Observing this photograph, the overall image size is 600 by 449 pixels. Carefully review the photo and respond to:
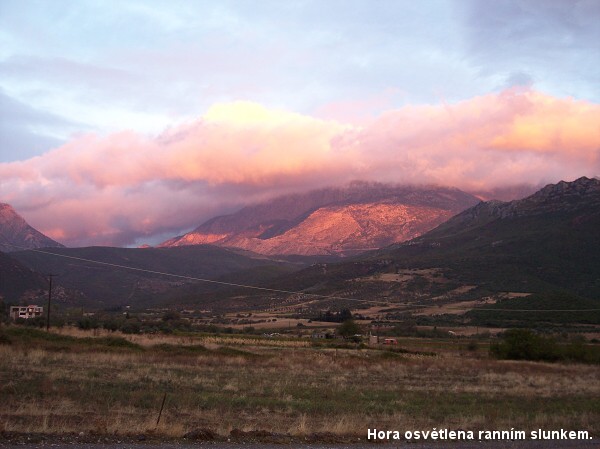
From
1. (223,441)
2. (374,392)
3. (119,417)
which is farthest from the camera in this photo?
(374,392)

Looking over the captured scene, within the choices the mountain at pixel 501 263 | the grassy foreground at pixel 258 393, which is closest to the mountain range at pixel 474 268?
the mountain at pixel 501 263

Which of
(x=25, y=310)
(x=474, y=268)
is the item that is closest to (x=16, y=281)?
(x=25, y=310)

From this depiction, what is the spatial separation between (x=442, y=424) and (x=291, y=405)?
540 cm

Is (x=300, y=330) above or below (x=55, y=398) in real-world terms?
below

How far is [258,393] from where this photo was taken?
24766 mm

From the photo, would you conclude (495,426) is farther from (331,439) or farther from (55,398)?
(55,398)

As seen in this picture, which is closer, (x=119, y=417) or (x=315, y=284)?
(x=119, y=417)

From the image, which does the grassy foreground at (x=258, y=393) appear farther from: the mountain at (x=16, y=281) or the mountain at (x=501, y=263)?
the mountain at (x=16, y=281)

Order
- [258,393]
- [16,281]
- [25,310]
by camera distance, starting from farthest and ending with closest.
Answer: [16,281] → [25,310] → [258,393]

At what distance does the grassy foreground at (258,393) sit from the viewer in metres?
17.1

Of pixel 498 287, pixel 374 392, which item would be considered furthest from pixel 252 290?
pixel 374 392

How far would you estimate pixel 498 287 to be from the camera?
122625mm

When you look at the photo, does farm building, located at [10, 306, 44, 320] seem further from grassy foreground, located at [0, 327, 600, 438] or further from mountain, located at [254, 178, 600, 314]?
mountain, located at [254, 178, 600, 314]

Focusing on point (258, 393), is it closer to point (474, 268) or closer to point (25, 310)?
point (25, 310)
